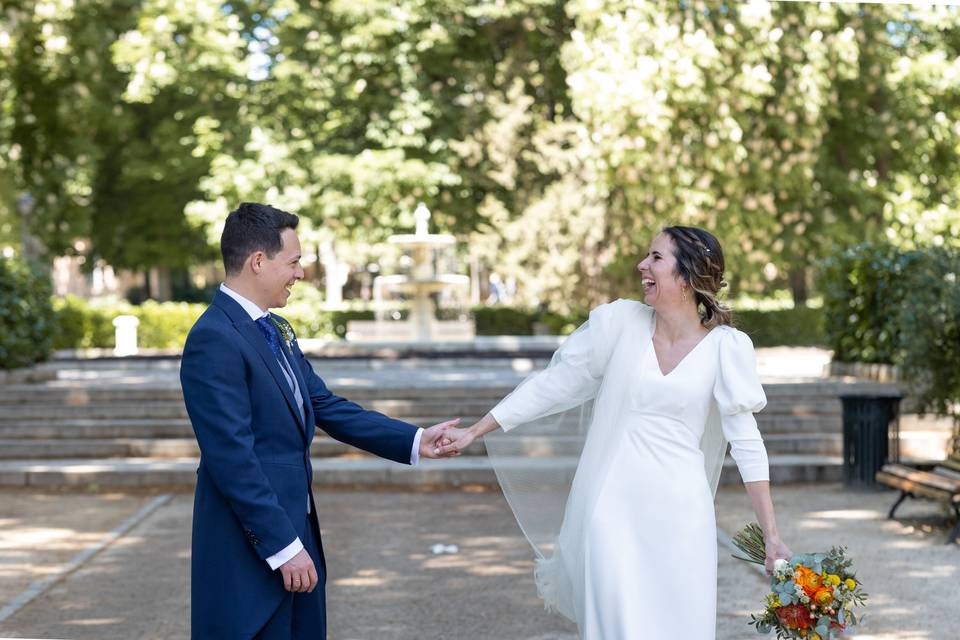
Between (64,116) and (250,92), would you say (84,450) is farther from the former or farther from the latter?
(64,116)

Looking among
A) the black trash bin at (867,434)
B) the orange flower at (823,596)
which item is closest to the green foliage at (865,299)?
the black trash bin at (867,434)

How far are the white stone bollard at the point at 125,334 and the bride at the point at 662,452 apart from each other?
23.8 metres

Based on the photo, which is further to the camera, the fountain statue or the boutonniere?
the fountain statue

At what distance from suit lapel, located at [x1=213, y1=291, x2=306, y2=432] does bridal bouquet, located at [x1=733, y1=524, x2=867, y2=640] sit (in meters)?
1.74

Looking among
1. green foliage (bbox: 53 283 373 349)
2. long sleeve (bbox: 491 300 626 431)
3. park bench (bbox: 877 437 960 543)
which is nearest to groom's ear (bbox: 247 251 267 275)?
long sleeve (bbox: 491 300 626 431)

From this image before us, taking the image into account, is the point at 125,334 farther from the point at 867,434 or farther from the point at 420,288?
the point at 867,434

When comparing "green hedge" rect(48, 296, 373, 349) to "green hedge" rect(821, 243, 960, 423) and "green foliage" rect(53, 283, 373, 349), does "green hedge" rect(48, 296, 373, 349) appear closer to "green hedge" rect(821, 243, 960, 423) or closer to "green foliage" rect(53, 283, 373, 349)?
"green foliage" rect(53, 283, 373, 349)

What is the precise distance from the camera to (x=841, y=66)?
2630 centimetres

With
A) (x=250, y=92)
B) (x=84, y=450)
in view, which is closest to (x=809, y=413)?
(x=84, y=450)

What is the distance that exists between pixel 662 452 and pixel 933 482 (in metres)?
5.97

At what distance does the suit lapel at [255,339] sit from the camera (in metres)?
3.96

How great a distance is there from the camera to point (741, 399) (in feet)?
14.0

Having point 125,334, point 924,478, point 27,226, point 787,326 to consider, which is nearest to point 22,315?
point 125,334

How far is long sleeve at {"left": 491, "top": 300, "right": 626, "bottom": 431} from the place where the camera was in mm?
4566
